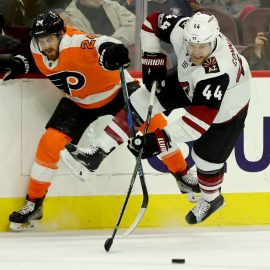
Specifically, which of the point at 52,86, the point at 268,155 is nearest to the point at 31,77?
the point at 52,86

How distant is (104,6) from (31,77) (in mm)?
547

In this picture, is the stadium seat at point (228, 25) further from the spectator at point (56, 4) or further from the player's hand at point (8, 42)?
the player's hand at point (8, 42)

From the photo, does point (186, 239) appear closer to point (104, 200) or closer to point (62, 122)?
point (104, 200)

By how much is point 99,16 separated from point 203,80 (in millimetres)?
1000

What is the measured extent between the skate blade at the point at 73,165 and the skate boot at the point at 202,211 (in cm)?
62

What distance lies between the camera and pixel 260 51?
223 inches

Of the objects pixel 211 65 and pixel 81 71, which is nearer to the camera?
pixel 211 65

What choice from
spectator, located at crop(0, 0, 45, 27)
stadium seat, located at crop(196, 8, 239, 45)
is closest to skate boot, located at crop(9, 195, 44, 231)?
spectator, located at crop(0, 0, 45, 27)

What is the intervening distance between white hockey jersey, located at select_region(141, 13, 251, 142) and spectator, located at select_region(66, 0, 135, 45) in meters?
0.40

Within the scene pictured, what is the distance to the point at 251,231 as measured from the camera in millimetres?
5422

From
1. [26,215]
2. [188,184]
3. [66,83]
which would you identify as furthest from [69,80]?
[188,184]

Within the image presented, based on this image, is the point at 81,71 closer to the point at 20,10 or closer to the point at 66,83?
the point at 66,83

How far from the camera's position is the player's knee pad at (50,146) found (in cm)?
510

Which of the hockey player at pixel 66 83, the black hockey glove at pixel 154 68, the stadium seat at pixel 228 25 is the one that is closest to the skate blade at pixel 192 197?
the hockey player at pixel 66 83
